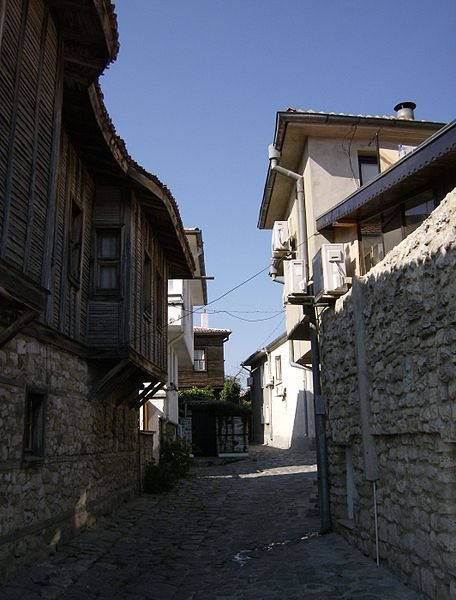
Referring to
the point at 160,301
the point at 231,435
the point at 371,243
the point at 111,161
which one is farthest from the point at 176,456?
the point at 371,243

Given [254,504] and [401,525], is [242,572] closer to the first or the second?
[401,525]

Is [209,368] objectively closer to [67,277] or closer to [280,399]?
[280,399]

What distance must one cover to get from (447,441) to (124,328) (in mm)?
6444

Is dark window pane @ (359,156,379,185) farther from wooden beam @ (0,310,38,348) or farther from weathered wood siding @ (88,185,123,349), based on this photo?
wooden beam @ (0,310,38,348)

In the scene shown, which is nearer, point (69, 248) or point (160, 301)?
point (69, 248)

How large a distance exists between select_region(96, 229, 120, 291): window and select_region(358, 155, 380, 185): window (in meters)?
4.78

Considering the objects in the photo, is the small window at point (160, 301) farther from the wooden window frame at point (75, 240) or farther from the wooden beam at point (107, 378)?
the wooden window frame at point (75, 240)

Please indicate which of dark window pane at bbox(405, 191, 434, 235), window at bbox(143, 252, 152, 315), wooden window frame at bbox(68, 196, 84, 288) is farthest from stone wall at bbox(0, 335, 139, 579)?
dark window pane at bbox(405, 191, 434, 235)

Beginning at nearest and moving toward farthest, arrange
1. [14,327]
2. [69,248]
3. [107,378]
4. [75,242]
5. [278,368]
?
1. [14,327]
2. [69,248]
3. [75,242]
4. [107,378]
5. [278,368]

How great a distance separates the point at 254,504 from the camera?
504 inches

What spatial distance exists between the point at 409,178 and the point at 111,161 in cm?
509

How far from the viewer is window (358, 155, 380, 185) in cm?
1191

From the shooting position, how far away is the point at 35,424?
789cm

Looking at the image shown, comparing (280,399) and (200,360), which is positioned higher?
(200,360)
